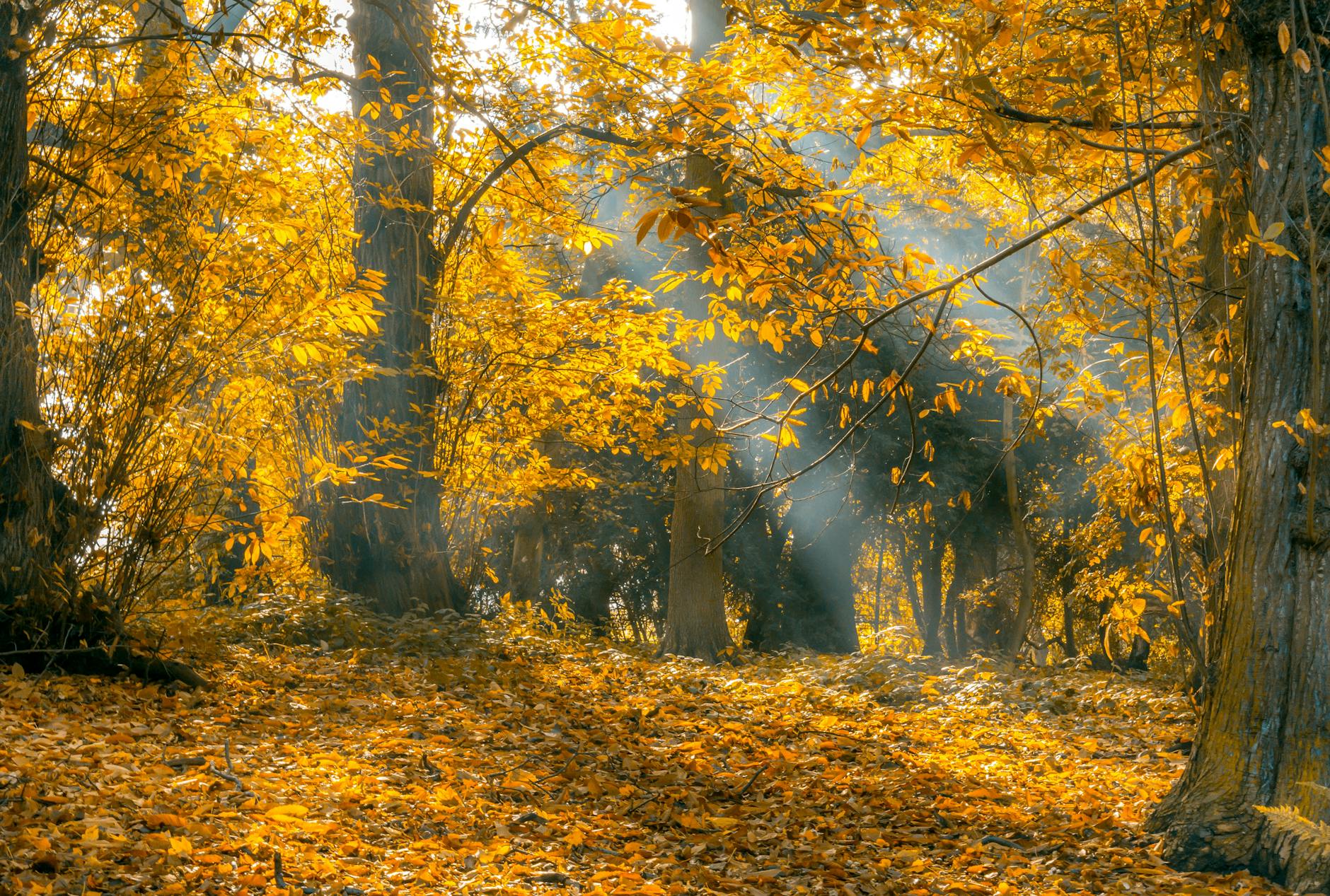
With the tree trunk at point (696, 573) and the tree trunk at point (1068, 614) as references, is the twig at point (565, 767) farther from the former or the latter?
the tree trunk at point (1068, 614)

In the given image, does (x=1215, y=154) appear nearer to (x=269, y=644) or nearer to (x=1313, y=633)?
(x=1313, y=633)

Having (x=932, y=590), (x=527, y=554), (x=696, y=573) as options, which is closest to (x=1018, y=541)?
(x=932, y=590)

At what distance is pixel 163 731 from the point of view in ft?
14.8

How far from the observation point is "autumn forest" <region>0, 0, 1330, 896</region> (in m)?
3.67

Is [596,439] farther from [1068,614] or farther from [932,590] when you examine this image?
[1068,614]

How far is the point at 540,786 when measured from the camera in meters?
4.64

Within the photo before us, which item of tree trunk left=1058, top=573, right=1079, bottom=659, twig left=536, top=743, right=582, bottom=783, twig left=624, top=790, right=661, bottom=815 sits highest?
tree trunk left=1058, top=573, right=1079, bottom=659

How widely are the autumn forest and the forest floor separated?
30mm

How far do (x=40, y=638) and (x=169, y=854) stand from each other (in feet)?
8.03

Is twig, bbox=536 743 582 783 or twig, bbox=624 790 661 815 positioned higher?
twig, bbox=536 743 582 783

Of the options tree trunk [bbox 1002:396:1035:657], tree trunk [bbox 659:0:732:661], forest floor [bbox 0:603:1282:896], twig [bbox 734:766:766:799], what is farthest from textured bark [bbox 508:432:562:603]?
twig [bbox 734:766:766:799]

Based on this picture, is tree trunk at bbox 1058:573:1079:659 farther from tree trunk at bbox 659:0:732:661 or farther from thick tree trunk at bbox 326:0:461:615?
thick tree trunk at bbox 326:0:461:615

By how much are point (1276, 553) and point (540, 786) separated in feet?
10.5

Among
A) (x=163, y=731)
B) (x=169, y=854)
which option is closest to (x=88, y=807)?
(x=169, y=854)
